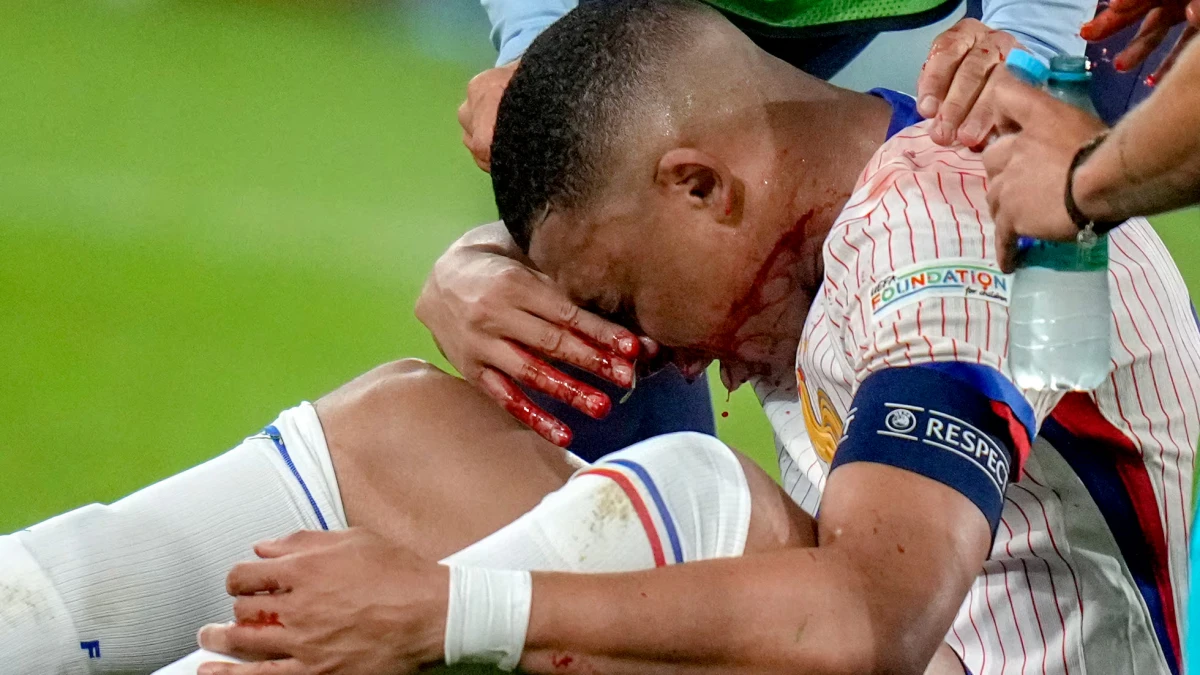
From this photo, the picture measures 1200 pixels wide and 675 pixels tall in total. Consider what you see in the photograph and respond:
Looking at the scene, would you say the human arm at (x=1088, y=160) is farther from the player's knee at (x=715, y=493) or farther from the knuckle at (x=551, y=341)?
the knuckle at (x=551, y=341)

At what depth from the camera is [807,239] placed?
1.27 meters

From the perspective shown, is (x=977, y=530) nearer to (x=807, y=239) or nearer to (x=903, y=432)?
(x=903, y=432)

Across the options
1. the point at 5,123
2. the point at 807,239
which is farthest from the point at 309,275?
the point at 807,239

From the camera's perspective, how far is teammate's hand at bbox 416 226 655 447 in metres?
1.33

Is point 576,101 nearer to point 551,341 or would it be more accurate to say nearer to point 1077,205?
point 551,341

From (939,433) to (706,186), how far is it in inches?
14.6

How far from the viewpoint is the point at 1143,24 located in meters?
1.17

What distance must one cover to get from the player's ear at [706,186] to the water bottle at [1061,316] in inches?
11.2

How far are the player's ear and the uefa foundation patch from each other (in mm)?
221

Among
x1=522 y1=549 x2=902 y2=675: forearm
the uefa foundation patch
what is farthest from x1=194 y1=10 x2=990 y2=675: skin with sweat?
the uefa foundation patch

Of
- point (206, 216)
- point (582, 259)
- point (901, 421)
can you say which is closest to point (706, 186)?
point (582, 259)

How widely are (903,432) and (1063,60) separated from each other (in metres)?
0.42

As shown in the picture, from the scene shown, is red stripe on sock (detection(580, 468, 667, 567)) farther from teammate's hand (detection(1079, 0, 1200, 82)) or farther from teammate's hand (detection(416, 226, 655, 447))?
teammate's hand (detection(1079, 0, 1200, 82))

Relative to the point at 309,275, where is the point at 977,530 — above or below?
below
